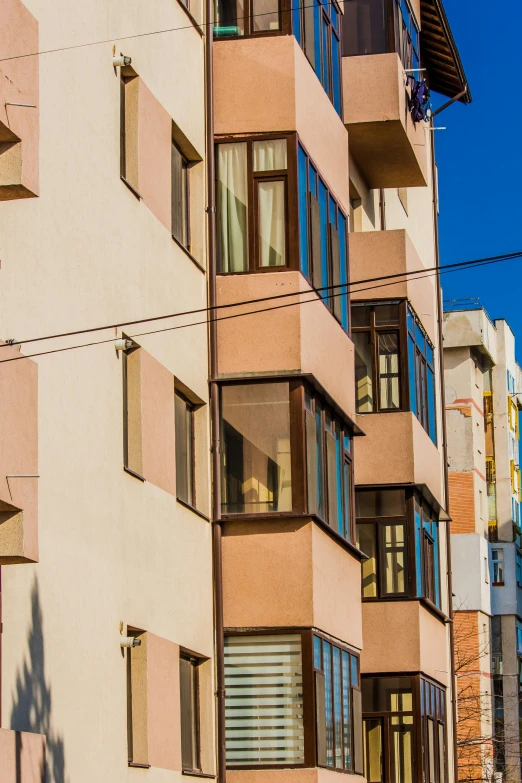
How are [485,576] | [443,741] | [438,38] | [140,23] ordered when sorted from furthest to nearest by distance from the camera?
[485,576] → [438,38] → [443,741] → [140,23]

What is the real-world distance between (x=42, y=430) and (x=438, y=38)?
22.0 metres

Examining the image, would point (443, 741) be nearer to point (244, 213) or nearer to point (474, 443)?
point (244, 213)

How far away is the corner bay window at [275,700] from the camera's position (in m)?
18.2

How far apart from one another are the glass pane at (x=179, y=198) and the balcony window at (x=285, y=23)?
1910 mm

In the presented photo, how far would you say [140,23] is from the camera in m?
17.4

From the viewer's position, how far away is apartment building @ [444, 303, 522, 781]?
173 ft

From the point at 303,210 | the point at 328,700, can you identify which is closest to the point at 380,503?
the point at 328,700

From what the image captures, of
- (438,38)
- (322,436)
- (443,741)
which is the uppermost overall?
(438,38)

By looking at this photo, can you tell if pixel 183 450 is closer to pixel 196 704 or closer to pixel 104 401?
pixel 196 704

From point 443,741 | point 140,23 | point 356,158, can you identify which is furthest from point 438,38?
point 140,23

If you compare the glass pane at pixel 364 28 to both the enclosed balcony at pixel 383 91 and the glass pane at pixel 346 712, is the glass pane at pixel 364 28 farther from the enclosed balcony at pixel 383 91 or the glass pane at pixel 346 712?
the glass pane at pixel 346 712

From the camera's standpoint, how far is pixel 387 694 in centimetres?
2467

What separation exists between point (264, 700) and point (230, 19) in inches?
320

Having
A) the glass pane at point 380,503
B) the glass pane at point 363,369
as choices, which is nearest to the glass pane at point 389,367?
the glass pane at point 363,369
